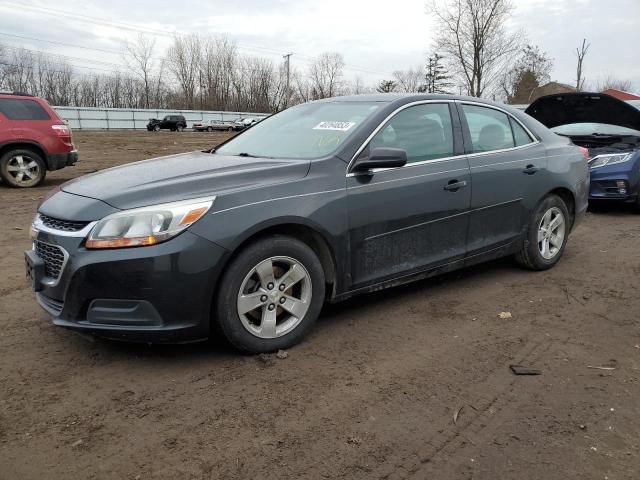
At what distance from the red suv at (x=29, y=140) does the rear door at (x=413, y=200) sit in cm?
850

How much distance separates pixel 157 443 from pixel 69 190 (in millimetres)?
1779

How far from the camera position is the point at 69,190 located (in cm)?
340

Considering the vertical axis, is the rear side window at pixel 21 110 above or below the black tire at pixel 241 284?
above

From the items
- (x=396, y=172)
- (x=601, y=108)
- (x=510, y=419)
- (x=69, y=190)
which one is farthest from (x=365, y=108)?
(x=601, y=108)

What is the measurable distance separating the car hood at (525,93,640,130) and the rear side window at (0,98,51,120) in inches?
342

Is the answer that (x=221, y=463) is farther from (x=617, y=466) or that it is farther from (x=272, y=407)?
(x=617, y=466)

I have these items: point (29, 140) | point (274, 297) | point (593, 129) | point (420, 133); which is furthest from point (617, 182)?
point (29, 140)

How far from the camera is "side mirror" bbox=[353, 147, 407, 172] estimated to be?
351cm

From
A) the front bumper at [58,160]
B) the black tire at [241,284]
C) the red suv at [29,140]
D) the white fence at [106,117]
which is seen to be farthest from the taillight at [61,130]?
the white fence at [106,117]

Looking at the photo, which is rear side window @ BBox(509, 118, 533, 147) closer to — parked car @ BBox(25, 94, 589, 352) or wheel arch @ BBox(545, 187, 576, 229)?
parked car @ BBox(25, 94, 589, 352)

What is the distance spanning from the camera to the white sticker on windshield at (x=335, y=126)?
3859 millimetres

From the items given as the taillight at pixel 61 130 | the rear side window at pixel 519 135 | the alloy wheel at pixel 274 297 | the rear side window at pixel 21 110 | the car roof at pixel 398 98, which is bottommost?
the alloy wheel at pixel 274 297

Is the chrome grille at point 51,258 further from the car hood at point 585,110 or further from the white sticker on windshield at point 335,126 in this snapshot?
the car hood at point 585,110

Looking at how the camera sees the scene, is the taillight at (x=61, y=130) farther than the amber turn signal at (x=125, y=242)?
Yes
